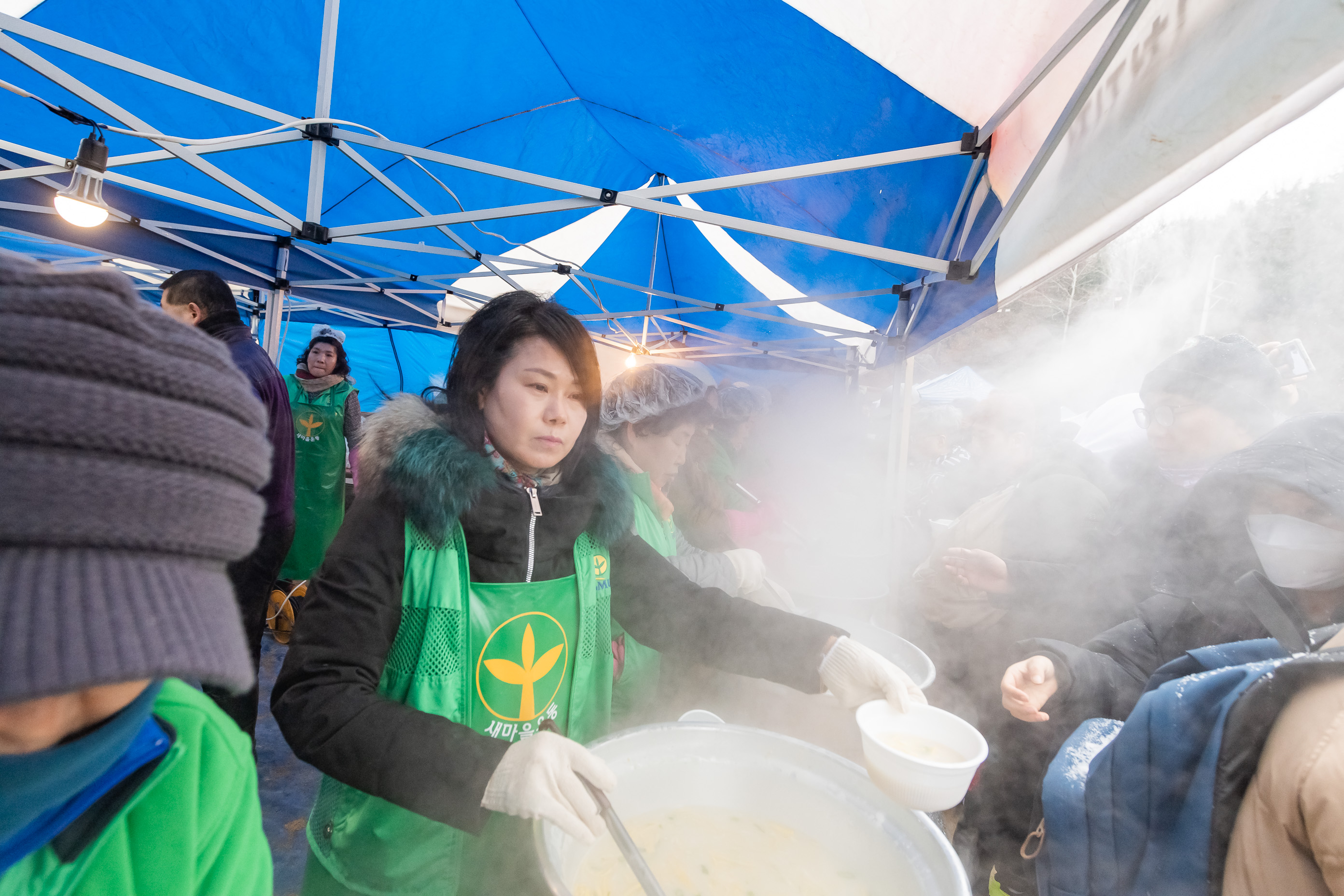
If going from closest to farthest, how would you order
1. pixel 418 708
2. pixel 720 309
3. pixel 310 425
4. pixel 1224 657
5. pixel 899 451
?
1. pixel 418 708
2. pixel 1224 657
3. pixel 899 451
4. pixel 310 425
5. pixel 720 309

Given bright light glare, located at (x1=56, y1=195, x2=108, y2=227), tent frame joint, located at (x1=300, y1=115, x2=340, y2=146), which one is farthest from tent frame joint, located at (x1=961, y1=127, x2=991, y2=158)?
bright light glare, located at (x1=56, y1=195, x2=108, y2=227)

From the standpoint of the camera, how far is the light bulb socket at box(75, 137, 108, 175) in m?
2.62

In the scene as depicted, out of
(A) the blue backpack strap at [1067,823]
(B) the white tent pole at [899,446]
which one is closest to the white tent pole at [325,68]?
(A) the blue backpack strap at [1067,823]

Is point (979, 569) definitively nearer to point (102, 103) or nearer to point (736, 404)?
point (736, 404)

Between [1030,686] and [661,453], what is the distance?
5.30 ft

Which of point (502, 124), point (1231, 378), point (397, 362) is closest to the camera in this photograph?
point (1231, 378)

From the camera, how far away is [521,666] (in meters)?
1.30

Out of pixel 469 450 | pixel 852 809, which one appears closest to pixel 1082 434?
pixel 852 809

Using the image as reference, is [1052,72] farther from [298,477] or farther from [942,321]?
[298,477]

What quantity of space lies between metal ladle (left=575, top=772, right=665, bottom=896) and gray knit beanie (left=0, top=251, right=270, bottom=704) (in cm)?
74

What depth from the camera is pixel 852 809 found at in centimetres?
129

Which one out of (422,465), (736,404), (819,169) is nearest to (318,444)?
(736,404)

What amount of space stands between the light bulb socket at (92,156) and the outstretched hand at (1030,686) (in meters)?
4.52

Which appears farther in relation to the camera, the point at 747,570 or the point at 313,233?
the point at 313,233
